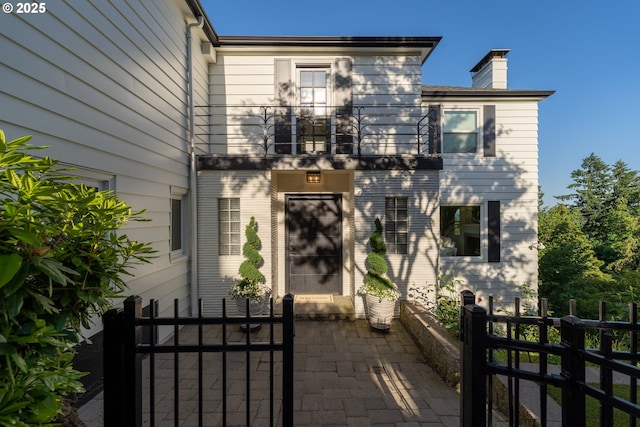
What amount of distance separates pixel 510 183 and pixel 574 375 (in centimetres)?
750

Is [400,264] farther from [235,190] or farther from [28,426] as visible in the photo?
[28,426]

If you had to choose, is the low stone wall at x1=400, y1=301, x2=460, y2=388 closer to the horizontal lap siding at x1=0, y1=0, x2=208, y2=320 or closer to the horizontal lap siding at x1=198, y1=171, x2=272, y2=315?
the horizontal lap siding at x1=198, y1=171, x2=272, y2=315

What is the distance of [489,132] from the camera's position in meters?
7.95

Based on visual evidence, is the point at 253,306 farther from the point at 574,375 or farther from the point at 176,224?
the point at 574,375

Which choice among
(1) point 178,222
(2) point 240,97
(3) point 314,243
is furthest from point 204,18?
(3) point 314,243

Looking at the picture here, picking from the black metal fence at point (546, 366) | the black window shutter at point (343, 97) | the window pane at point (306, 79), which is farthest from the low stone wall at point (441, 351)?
the window pane at point (306, 79)

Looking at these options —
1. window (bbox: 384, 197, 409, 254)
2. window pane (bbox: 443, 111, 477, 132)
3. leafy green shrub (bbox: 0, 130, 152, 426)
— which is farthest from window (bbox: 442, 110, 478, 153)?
leafy green shrub (bbox: 0, 130, 152, 426)

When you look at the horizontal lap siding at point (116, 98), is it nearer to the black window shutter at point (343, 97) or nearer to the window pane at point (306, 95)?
the window pane at point (306, 95)

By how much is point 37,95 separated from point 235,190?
356cm

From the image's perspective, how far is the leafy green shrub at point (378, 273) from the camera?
546cm

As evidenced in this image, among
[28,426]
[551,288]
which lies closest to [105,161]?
[28,426]

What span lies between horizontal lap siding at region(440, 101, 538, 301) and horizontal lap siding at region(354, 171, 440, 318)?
2.26m

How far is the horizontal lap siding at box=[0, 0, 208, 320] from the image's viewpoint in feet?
8.30

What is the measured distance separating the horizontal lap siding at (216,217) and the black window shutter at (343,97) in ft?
6.67
